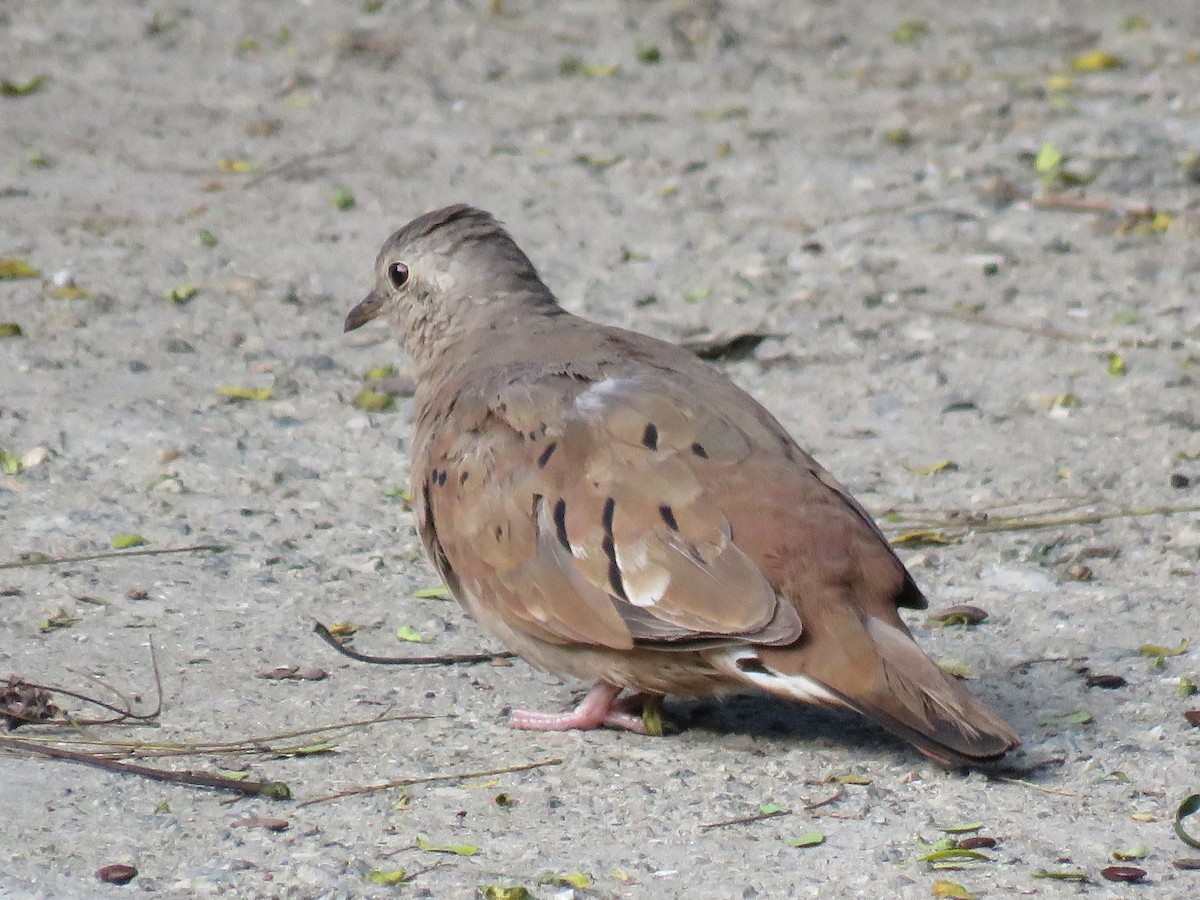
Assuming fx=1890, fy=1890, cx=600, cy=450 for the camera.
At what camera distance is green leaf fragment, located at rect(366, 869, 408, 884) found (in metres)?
3.53

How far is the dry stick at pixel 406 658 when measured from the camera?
4.61m

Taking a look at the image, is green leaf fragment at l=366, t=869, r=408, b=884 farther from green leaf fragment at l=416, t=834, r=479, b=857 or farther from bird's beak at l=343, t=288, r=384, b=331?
bird's beak at l=343, t=288, r=384, b=331

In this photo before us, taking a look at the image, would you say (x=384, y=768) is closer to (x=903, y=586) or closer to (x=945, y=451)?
(x=903, y=586)

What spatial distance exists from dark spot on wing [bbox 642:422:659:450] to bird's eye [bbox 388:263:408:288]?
1.46 m

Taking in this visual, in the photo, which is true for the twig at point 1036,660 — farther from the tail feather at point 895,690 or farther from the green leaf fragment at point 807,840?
the green leaf fragment at point 807,840

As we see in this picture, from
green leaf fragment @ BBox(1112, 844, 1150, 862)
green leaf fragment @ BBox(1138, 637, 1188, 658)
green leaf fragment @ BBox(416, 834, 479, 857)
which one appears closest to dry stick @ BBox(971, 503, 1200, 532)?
green leaf fragment @ BBox(1138, 637, 1188, 658)

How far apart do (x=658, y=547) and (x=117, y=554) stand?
2025 millimetres

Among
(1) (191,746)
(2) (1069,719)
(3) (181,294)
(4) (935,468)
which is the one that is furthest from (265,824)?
(3) (181,294)

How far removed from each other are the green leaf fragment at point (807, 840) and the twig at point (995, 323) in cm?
376

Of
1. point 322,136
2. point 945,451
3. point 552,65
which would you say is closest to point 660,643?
point 945,451

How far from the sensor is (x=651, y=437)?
158 inches

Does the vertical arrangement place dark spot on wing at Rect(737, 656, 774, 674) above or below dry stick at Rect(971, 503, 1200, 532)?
above

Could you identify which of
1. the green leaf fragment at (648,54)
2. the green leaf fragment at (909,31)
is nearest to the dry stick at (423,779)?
the green leaf fragment at (648,54)

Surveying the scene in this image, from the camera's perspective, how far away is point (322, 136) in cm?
941
